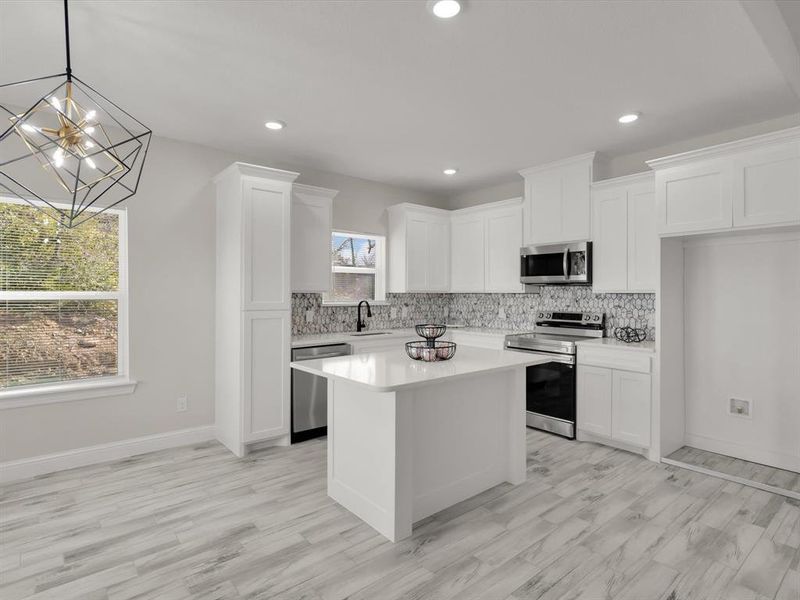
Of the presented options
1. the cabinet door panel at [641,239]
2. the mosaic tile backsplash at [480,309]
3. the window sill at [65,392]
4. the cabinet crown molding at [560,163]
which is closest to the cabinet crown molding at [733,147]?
the cabinet door panel at [641,239]

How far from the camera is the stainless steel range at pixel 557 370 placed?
13.5 ft

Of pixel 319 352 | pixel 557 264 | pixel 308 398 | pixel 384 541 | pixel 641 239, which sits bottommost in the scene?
pixel 384 541

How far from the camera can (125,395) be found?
369 cm

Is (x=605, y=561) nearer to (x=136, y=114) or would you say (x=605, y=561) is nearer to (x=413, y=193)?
(x=136, y=114)

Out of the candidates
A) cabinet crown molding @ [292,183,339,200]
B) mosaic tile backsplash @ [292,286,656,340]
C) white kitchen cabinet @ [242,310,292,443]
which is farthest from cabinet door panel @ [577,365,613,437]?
cabinet crown molding @ [292,183,339,200]

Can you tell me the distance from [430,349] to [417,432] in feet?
1.70

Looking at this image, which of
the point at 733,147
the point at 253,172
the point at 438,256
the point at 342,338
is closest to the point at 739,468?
the point at 733,147

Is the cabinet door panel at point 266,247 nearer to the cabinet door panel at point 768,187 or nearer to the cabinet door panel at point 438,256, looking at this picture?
the cabinet door panel at point 438,256

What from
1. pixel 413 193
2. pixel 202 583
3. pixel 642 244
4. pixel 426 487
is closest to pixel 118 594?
pixel 202 583

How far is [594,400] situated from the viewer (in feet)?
13.0

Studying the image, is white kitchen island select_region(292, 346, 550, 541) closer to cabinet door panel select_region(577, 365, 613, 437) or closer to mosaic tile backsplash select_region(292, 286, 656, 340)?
cabinet door panel select_region(577, 365, 613, 437)

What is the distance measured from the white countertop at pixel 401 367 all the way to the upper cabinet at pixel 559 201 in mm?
1836

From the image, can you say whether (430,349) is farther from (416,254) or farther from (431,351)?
(416,254)

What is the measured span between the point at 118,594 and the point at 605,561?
228cm
